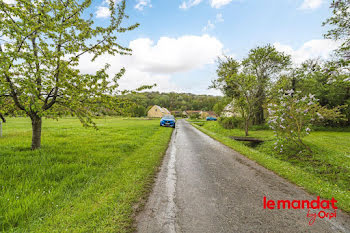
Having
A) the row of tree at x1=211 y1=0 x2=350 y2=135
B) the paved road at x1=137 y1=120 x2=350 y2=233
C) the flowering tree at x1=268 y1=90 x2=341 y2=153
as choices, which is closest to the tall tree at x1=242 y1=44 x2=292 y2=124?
the row of tree at x1=211 y1=0 x2=350 y2=135

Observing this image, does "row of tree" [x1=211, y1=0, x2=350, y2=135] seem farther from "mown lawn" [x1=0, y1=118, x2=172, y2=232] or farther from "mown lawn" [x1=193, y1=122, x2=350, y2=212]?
"mown lawn" [x1=0, y1=118, x2=172, y2=232]

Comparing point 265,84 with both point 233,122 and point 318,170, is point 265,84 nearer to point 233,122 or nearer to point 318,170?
point 233,122

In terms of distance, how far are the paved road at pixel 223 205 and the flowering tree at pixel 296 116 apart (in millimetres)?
4532

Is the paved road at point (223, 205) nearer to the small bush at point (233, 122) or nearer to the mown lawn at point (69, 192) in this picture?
the mown lawn at point (69, 192)

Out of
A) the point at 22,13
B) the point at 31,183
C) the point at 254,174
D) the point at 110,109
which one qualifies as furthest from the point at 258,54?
the point at 31,183

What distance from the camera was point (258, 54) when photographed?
17484 mm

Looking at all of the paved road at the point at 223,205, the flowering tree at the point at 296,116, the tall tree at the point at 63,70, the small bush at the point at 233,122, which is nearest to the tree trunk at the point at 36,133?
the tall tree at the point at 63,70

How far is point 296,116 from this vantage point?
7766 mm

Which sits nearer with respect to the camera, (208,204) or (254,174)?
(208,204)

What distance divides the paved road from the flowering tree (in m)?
4.53

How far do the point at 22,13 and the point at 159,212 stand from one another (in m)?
5.99

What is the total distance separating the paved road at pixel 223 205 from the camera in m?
2.29

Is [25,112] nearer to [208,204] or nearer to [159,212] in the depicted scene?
[159,212]

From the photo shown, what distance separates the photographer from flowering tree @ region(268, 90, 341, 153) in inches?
292
